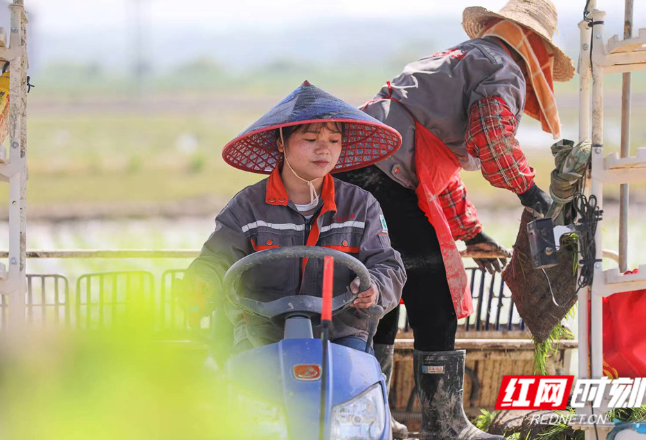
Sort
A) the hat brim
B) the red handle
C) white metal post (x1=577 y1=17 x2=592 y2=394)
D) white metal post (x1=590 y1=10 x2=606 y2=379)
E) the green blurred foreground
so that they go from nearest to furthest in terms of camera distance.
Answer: the green blurred foreground < the red handle < white metal post (x1=590 y1=10 x2=606 y2=379) < white metal post (x1=577 y1=17 x2=592 y2=394) < the hat brim

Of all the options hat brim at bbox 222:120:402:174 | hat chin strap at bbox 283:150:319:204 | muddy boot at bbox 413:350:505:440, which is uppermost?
hat brim at bbox 222:120:402:174

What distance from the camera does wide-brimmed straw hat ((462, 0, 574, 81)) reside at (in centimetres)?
319

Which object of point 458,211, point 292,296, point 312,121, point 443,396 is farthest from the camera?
point 458,211

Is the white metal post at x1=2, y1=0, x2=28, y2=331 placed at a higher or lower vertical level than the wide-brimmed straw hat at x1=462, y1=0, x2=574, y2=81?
lower

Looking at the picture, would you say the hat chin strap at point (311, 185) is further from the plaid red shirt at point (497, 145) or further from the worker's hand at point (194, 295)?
the plaid red shirt at point (497, 145)

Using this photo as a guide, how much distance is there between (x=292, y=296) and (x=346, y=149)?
0.91m

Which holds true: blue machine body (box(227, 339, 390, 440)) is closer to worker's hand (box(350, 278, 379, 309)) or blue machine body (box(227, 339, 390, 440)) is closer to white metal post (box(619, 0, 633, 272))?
worker's hand (box(350, 278, 379, 309))

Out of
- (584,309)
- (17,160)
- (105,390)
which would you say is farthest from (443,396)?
(105,390)

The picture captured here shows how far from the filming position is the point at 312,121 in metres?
2.57

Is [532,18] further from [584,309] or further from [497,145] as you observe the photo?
[584,309]

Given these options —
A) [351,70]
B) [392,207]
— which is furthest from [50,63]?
[392,207]

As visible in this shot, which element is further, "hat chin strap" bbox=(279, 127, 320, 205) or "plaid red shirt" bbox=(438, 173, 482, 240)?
"plaid red shirt" bbox=(438, 173, 482, 240)

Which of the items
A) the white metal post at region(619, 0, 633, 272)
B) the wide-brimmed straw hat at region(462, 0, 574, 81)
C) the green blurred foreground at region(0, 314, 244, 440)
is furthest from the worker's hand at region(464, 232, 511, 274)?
the green blurred foreground at region(0, 314, 244, 440)

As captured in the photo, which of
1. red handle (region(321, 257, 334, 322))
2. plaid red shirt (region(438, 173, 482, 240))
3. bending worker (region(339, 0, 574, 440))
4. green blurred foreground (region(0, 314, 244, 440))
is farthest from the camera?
plaid red shirt (region(438, 173, 482, 240))
